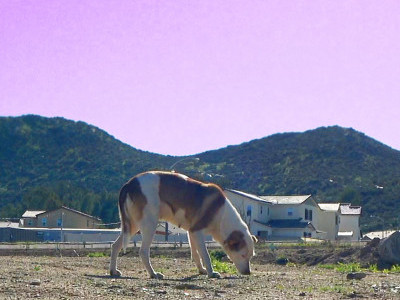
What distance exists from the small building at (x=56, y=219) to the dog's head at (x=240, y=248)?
53.5 m

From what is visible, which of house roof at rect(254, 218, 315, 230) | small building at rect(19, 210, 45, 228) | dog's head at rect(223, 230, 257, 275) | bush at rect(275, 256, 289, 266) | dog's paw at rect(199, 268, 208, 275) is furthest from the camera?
house roof at rect(254, 218, 315, 230)

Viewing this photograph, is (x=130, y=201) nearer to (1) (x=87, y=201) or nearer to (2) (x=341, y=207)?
(2) (x=341, y=207)

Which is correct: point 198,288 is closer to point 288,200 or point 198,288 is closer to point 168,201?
point 168,201

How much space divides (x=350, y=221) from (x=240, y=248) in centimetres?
6099

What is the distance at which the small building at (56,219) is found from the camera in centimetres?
7011

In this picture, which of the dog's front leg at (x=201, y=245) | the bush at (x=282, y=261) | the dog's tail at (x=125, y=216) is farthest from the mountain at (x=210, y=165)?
the dog's tail at (x=125, y=216)

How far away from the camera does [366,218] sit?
90.1 meters

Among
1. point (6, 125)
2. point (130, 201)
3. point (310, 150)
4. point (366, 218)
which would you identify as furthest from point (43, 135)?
point (130, 201)

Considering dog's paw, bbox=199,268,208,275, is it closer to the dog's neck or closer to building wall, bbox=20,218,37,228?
the dog's neck

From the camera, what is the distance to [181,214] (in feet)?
55.5

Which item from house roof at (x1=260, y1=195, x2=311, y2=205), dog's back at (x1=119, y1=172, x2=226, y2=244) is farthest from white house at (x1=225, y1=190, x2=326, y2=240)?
dog's back at (x1=119, y1=172, x2=226, y2=244)

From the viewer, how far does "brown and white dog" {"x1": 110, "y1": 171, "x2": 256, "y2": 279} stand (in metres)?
16.5

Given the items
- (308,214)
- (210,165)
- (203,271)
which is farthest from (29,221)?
(210,165)

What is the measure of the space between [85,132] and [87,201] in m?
56.8
